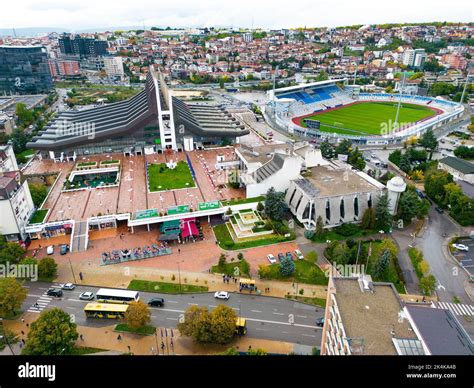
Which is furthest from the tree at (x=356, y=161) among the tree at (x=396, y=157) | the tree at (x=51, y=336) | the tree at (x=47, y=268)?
the tree at (x=51, y=336)

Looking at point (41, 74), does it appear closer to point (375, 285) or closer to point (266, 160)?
point (266, 160)

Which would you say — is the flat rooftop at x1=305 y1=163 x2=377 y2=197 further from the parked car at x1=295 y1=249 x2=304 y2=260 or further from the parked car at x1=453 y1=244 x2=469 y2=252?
the parked car at x1=453 y1=244 x2=469 y2=252

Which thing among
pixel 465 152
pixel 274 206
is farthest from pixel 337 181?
pixel 465 152

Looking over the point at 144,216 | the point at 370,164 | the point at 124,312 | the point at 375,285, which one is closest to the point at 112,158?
the point at 144,216

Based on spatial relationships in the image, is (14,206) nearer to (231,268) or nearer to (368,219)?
(231,268)

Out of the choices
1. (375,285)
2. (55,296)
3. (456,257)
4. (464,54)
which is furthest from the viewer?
(464,54)

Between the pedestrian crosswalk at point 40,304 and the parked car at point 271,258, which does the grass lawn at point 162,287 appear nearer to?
the pedestrian crosswalk at point 40,304
